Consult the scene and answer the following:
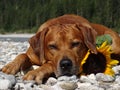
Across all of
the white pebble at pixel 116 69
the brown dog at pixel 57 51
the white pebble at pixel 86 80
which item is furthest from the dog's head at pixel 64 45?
the white pebble at pixel 116 69

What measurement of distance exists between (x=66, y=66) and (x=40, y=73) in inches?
12.6

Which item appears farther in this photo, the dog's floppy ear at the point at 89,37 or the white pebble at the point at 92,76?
the dog's floppy ear at the point at 89,37

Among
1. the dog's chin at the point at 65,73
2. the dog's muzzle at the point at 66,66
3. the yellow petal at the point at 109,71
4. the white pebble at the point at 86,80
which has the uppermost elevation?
the dog's muzzle at the point at 66,66

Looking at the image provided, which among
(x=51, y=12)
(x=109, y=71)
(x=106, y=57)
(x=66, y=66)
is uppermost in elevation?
(x=66, y=66)

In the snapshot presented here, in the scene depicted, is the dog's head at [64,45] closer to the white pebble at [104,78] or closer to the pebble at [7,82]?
the white pebble at [104,78]

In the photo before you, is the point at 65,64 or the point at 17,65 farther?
the point at 17,65

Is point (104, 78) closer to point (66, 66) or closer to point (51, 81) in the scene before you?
point (66, 66)

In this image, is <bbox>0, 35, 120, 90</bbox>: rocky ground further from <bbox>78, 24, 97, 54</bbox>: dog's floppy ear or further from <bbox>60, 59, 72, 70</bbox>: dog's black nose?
<bbox>78, 24, 97, 54</bbox>: dog's floppy ear

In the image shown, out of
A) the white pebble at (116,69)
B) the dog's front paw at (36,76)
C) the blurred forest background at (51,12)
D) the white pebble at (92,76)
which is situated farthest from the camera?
the blurred forest background at (51,12)

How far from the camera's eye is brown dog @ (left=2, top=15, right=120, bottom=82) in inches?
220

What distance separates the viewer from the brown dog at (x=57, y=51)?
220 inches

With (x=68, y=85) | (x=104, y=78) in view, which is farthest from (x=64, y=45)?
(x=68, y=85)

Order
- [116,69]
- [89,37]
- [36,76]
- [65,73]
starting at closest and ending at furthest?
[36,76] < [65,73] < [89,37] < [116,69]

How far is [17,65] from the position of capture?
6.19m
